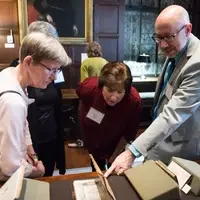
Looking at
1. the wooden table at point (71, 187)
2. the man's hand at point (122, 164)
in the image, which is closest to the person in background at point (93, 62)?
the man's hand at point (122, 164)

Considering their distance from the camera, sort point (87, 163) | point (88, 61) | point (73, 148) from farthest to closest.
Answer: point (73, 148)
point (88, 61)
point (87, 163)

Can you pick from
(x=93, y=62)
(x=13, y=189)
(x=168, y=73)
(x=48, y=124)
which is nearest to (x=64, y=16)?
(x=93, y=62)

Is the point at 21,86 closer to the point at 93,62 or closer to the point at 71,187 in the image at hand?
the point at 71,187

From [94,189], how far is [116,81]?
657mm

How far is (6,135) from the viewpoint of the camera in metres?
0.89

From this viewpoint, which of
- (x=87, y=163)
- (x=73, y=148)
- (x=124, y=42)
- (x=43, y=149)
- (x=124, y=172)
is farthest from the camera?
(x=124, y=42)

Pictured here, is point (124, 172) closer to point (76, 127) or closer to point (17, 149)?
point (17, 149)

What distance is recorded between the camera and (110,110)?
1554mm

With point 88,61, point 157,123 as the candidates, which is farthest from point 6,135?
point 88,61

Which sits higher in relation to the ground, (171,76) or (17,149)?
(171,76)

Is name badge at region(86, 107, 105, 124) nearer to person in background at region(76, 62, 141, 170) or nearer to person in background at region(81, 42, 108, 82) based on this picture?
person in background at region(76, 62, 141, 170)

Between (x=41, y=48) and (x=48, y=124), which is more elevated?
(x=41, y=48)

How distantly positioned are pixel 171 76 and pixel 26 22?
2.77 m

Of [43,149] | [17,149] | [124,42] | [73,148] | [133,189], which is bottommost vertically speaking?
[73,148]
